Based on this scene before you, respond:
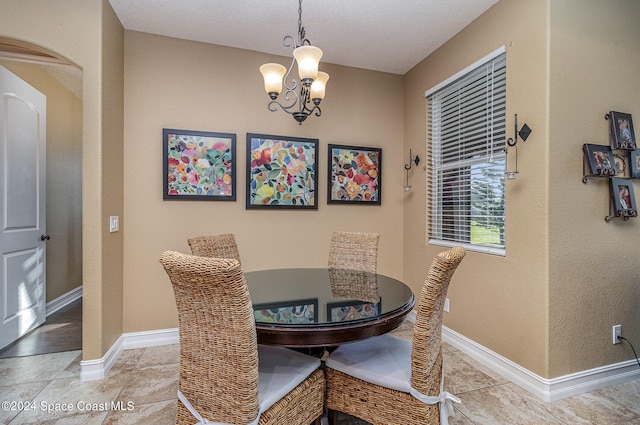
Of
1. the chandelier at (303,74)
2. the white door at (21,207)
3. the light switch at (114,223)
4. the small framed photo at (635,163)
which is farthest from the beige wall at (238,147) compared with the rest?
the small framed photo at (635,163)

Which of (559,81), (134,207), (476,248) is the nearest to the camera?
(559,81)

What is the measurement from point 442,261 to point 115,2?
2976 mm

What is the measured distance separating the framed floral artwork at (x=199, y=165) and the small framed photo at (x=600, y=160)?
9.03 feet

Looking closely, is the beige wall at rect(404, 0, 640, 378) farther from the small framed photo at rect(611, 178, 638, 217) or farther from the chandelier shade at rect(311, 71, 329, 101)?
the chandelier shade at rect(311, 71, 329, 101)

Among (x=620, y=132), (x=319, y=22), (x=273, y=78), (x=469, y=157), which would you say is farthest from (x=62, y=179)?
(x=620, y=132)

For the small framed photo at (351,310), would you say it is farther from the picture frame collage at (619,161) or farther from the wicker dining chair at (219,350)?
the picture frame collage at (619,161)

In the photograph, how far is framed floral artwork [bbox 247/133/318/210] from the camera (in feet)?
10.1

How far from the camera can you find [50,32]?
7.04 ft

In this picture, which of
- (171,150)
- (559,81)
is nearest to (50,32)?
(171,150)

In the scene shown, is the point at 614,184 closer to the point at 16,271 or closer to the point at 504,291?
the point at 504,291

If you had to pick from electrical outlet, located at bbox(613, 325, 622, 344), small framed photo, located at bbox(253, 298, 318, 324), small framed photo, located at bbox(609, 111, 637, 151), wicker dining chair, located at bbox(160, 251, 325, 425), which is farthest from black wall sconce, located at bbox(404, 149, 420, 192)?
wicker dining chair, located at bbox(160, 251, 325, 425)

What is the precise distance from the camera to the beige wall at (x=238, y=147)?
2.81 metres

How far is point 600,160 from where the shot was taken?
6.77 feet

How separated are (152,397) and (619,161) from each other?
11.4 feet
